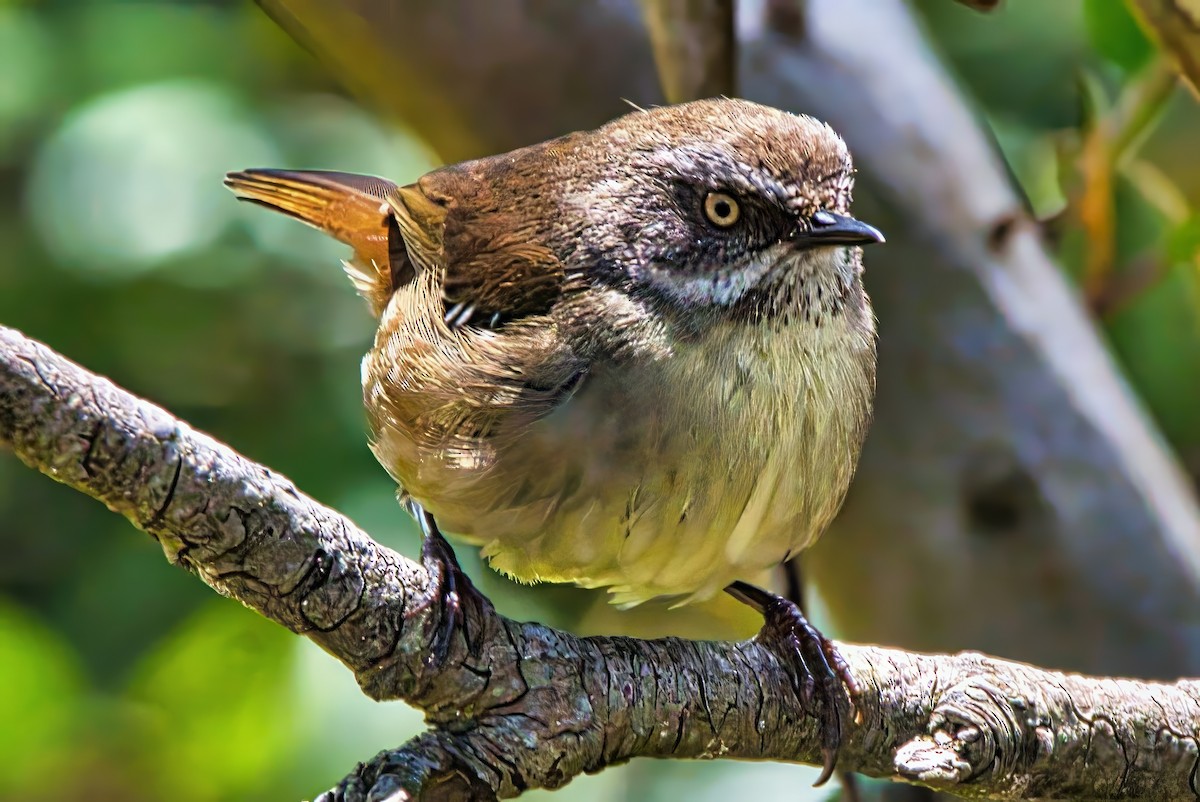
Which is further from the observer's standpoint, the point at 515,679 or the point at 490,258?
the point at 490,258

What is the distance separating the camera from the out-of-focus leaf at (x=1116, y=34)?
12.3 ft

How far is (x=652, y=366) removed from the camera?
2.67m

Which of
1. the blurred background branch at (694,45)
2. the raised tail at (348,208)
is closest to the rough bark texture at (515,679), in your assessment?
the raised tail at (348,208)

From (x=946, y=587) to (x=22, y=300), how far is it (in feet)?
10.4

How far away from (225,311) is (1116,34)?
9.86ft

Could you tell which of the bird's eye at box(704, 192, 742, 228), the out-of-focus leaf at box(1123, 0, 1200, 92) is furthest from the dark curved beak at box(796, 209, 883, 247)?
the out-of-focus leaf at box(1123, 0, 1200, 92)

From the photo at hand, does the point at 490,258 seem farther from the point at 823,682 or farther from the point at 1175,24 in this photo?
the point at 1175,24

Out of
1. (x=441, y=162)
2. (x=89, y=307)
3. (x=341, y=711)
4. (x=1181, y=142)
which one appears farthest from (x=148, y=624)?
(x=1181, y=142)

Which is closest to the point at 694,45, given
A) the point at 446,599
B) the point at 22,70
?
the point at 446,599

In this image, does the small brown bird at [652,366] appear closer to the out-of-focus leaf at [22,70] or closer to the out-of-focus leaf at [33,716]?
the out-of-focus leaf at [33,716]

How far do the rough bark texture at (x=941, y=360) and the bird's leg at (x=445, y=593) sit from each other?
1705 millimetres

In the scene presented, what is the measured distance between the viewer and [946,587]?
3.98 metres

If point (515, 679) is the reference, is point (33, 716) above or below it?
above

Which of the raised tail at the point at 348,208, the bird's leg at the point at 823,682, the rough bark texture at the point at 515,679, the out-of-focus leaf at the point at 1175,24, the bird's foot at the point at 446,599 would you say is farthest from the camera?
the raised tail at the point at 348,208
